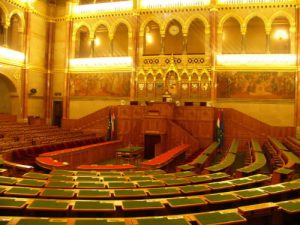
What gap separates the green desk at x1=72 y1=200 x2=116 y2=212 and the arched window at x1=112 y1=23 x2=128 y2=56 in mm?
18396

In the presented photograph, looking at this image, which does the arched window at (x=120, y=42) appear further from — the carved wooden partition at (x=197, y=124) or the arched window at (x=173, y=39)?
the carved wooden partition at (x=197, y=124)

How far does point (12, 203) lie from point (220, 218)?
2.23 m

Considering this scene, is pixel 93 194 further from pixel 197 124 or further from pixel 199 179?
pixel 197 124

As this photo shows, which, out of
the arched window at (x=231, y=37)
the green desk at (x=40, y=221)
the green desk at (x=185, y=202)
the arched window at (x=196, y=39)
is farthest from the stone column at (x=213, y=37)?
the green desk at (x=40, y=221)

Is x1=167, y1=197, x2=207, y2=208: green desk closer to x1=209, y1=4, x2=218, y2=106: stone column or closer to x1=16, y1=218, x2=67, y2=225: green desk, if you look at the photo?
x1=16, y1=218, x2=67, y2=225: green desk

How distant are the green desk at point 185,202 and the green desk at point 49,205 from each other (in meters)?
1.18

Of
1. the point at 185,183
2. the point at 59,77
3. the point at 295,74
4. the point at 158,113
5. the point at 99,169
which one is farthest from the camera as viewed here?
the point at 59,77

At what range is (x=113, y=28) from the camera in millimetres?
19719

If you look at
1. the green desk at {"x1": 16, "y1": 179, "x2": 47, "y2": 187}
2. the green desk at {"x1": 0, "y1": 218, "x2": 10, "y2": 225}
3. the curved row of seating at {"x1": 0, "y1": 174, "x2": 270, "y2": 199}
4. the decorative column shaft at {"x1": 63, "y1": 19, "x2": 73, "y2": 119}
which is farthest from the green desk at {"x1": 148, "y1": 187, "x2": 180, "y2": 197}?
the decorative column shaft at {"x1": 63, "y1": 19, "x2": 73, "y2": 119}

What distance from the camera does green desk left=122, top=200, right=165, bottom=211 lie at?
11.4ft

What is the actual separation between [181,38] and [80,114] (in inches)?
316

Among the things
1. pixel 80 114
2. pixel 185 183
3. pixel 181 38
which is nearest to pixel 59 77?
pixel 80 114

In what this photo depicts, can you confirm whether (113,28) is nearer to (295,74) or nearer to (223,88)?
(223,88)

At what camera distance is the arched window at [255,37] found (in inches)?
759
